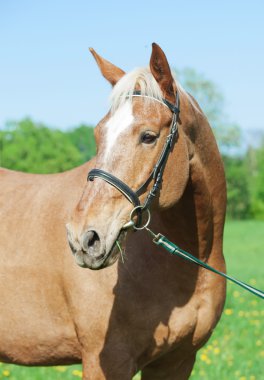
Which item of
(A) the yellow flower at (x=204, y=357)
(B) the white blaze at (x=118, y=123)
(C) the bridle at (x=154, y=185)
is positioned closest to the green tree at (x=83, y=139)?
(A) the yellow flower at (x=204, y=357)

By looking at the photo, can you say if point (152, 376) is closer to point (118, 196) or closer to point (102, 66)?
point (118, 196)

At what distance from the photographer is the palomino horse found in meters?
3.03

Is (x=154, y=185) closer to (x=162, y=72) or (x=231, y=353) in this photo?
(x=162, y=72)

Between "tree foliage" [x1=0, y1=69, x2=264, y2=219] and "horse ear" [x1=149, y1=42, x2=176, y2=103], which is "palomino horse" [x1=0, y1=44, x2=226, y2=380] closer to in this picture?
"horse ear" [x1=149, y1=42, x2=176, y2=103]

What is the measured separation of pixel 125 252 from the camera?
3.62m

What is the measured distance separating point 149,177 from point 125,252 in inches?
28.1

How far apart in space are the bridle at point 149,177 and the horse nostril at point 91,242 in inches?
10.7

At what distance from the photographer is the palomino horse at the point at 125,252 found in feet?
9.93

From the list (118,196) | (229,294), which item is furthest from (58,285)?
(229,294)

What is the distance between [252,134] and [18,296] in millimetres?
79347

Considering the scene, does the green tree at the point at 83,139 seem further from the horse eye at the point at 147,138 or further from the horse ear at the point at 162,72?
the horse eye at the point at 147,138

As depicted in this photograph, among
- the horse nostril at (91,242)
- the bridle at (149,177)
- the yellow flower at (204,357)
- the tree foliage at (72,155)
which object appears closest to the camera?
the horse nostril at (91,242)

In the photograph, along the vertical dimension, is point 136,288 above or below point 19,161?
below

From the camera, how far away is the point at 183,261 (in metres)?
3.66
